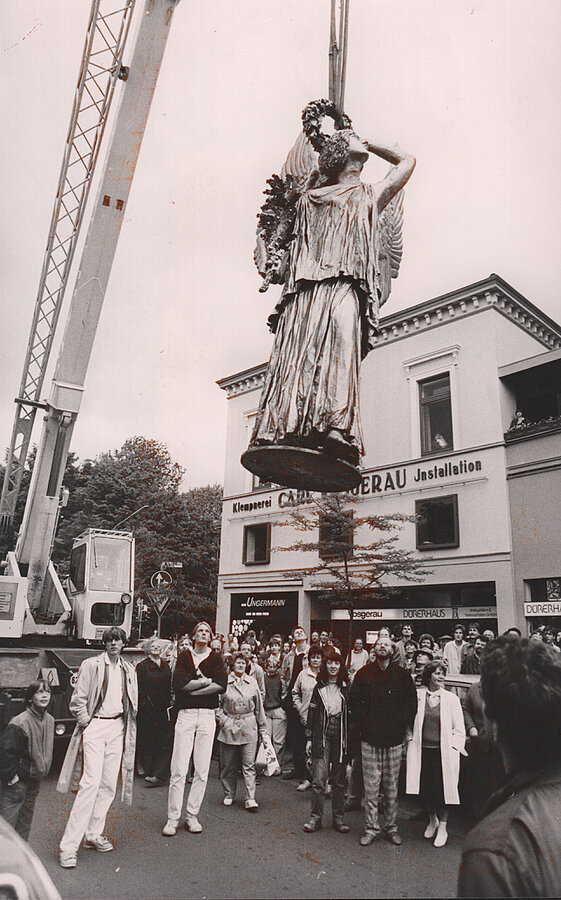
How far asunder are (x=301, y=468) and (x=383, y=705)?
421cm

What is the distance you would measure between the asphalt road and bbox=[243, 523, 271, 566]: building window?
16996 mm

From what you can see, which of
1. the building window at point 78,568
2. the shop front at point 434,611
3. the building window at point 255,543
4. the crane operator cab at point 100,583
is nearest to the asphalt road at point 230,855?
the crane operator cab at point 100,583

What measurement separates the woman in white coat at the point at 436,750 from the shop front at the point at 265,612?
16379 millimetres

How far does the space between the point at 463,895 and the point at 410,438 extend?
66.5 ft

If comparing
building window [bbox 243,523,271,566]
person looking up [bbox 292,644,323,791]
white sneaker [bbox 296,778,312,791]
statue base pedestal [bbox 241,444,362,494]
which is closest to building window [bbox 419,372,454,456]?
building window [bbox 243,523,271,566]

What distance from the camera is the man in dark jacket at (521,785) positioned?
4.58ft

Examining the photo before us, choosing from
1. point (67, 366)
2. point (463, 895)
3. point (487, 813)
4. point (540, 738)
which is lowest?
point (463, 895)

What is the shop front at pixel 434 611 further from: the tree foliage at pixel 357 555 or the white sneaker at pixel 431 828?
the white sneaker at pixel 431 828

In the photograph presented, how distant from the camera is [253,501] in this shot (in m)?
25.5

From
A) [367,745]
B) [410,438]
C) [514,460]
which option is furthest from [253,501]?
[367,745]

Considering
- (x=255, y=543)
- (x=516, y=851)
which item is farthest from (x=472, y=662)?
(x=255, y=543)

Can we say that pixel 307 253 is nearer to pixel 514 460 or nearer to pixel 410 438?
pixel 514 460

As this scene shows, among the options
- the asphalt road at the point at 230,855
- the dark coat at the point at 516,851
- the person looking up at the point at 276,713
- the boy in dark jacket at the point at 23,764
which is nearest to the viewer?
the dark coat at the point at 516,851

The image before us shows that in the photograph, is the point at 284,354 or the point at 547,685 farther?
the point at 284,354
